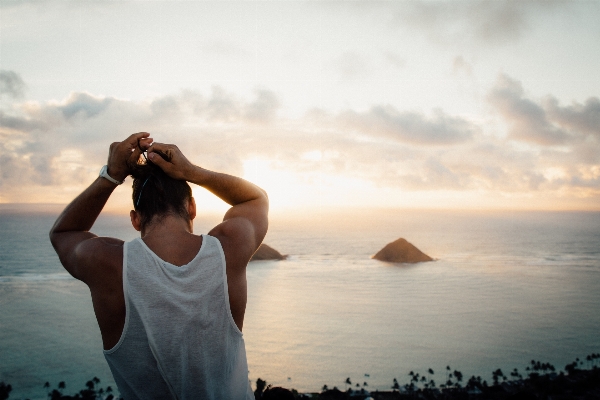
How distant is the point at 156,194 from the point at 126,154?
0.23 m

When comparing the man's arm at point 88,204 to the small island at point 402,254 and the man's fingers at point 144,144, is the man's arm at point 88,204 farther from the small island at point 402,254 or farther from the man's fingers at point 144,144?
the small island at point 402,254

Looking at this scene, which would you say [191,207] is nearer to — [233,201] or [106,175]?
[233,201]

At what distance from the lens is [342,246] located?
3565 inches

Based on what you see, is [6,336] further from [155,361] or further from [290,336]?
[155,361]

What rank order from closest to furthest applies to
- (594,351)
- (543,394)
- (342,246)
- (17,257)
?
(543,394) < (594,351) < (17,257) < (342,246)

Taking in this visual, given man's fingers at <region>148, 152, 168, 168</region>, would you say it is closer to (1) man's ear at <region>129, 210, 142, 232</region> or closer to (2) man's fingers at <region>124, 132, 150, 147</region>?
(2) man's fingers at <region>124, 132, 150, 147</region>

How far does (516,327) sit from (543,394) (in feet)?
67.3

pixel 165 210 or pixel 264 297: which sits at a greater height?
pixel 165 210

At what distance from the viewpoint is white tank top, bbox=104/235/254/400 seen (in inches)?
59.4

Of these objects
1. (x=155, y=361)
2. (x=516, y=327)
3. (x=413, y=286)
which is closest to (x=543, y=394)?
(x=155, y=361)

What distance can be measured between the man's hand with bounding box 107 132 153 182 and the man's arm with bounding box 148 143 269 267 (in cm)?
9

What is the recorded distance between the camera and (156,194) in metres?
1.77

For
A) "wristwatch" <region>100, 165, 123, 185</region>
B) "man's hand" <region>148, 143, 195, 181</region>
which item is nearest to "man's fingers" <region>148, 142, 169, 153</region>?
"man's hand" <region>148, 143, 195, 181</region>

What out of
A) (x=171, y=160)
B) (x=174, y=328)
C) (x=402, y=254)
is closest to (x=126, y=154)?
(x=171, y=160)
